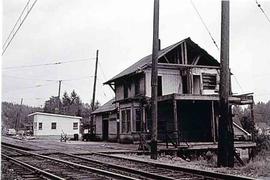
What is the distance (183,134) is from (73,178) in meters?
19.3

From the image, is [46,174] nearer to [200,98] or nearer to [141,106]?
[200,98]

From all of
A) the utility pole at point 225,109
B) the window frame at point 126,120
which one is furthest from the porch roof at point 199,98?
the utility pole at point 225,109

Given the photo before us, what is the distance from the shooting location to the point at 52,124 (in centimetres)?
5575

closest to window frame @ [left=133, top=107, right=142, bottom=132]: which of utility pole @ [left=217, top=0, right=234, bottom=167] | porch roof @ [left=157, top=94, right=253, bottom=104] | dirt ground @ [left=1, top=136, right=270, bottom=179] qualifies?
dirt ground @ [left=1, top=136, right=270, bottom=179]

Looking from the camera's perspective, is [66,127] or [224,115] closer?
[224,115]

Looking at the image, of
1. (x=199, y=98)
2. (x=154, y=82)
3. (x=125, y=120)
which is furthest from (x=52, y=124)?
(x=154, y=82)

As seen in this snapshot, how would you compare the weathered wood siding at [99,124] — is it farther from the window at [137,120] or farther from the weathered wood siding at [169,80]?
the weathered wood siding at [169,80]

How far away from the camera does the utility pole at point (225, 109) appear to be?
13.4 m

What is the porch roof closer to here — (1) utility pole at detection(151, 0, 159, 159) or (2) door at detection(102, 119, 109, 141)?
(1) utility pole at detection(151, 0, 159, 159)

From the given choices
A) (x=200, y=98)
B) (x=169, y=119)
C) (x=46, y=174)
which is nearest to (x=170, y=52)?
(x=169, y=119)

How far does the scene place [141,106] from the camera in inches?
1067

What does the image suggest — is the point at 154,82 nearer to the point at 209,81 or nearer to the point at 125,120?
the point at 209,81

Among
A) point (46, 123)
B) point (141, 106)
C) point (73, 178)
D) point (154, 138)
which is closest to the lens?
point (73, 178)

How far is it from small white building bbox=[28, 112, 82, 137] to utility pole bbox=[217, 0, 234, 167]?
43822 mm
